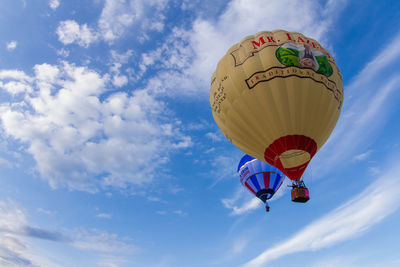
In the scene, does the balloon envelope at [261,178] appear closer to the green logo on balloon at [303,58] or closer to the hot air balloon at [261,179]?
the hot air balloon at [261,179]

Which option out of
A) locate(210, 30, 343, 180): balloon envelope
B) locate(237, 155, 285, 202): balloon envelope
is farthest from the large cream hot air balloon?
locate(237, 155, 285, 202): balloon envelope

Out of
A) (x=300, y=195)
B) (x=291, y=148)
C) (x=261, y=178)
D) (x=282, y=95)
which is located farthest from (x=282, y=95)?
(x=261, y=178)

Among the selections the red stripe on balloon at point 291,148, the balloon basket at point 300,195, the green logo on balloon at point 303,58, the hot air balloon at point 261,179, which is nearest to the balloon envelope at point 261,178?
the hot air balloon at point 261,179

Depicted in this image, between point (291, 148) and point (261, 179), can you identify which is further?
point (261, 179)

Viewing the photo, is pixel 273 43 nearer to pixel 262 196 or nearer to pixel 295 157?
pixel 295 157

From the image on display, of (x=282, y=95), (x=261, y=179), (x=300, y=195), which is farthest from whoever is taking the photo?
(x=261, y=179)

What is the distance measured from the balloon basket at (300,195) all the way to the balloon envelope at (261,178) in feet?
30.6

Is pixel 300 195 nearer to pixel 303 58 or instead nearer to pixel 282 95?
pixel 282 95

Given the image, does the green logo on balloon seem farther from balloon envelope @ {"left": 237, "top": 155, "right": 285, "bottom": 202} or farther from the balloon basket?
balloon envelope @ {"left": 237, "top": 155, "right": 285, "bottom": 202}

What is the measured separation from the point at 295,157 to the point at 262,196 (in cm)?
1034

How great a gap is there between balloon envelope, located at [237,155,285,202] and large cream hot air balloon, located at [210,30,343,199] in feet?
28.4

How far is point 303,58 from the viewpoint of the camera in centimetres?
1247

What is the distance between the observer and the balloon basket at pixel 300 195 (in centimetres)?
1266

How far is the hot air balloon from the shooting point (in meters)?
22.2
